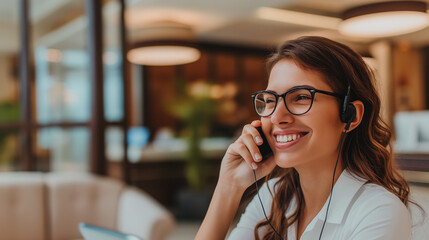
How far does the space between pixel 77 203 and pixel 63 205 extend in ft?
0.33

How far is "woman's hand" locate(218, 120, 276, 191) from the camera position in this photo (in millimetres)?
1169

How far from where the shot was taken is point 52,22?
3.96 meters

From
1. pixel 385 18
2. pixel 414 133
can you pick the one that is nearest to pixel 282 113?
pixel 414 133

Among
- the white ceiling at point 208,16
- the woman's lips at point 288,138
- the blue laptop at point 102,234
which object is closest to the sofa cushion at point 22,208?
the white ceiling at point 208,16

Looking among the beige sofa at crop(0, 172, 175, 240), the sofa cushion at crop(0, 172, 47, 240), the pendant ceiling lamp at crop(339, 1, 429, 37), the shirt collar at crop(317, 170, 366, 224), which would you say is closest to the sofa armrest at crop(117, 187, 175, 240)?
the beige sofa at crop(0, 172, 175, 240)

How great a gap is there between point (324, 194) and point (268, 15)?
656 cm

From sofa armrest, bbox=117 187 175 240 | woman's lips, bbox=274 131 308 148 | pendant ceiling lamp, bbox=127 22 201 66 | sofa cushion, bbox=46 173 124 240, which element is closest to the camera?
woman's lips, bbox=274 131 308 148

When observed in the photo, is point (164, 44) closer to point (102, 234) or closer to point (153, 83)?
point (153, 83)

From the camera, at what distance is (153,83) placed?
9461mm

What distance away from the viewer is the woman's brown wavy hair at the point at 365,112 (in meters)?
1.02

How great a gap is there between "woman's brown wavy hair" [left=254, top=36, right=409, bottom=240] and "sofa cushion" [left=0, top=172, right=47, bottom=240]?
2.45 meters

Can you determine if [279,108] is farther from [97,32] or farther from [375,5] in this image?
[375,5]

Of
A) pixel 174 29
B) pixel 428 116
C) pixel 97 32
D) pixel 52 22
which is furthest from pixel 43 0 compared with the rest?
pixel 428 116

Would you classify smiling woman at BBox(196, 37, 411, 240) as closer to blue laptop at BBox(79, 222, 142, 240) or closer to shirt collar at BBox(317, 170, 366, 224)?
shirt collar at BBox(317, 170, 366, 224)
